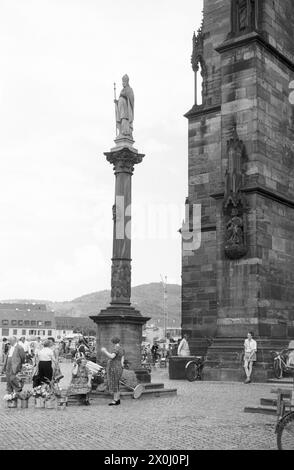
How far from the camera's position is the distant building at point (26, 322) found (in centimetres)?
12331

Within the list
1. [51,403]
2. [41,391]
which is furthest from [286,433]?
[41,391]

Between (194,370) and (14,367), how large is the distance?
7.40 metres

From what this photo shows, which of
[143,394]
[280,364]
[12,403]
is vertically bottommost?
[12,403]

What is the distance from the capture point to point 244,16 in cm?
2009

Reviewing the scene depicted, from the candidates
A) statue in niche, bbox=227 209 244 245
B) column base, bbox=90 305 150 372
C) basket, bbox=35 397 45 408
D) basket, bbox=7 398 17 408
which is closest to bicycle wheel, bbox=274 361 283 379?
statue in niche, bbox=227 209 244 245

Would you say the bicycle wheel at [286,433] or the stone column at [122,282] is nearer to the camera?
the bicycle wheel at [286,433]

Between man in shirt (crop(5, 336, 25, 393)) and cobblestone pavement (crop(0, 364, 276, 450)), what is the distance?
0.44 meters

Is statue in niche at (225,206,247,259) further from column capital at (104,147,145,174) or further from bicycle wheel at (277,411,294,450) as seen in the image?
bicycle wheel at (277,411,294,450)

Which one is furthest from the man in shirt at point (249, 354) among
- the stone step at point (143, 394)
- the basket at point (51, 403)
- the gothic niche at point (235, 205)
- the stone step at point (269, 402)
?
the basket at point (51, 403)

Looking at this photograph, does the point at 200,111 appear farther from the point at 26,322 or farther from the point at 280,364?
the point at 26,322

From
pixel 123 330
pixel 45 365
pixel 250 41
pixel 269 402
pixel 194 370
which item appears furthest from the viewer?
pixel 250 41

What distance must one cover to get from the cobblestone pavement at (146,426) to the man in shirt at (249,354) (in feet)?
11.2

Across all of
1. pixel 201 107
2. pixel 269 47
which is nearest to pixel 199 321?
pixel 201 107

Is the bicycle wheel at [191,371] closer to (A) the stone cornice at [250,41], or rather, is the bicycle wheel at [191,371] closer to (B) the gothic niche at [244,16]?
(A) the stone cornice at [250,41]
